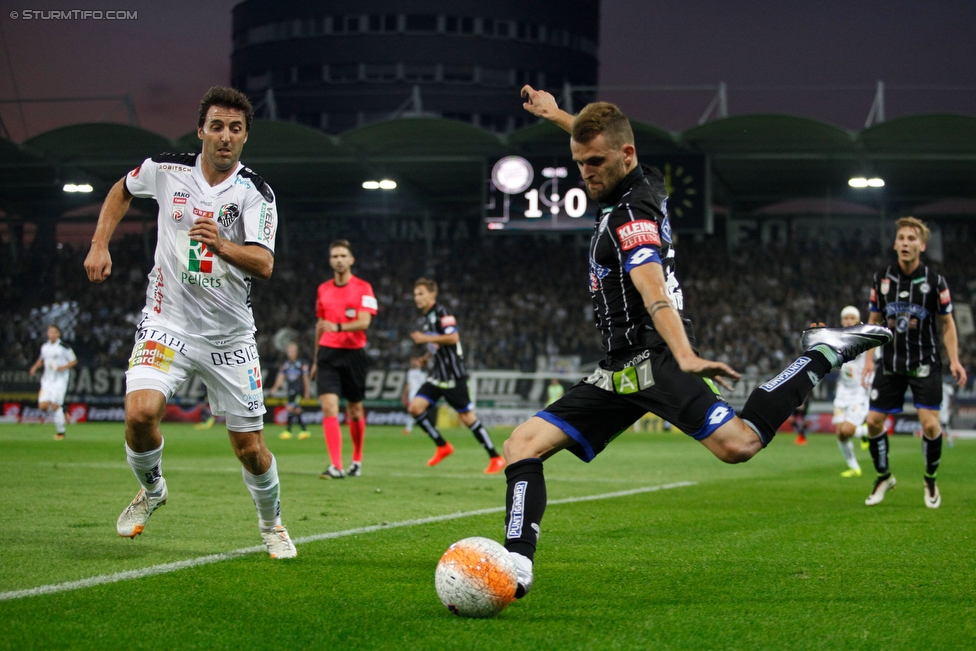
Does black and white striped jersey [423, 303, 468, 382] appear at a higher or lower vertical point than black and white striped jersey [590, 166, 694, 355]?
lower

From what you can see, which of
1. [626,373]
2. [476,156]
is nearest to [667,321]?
[626,373]

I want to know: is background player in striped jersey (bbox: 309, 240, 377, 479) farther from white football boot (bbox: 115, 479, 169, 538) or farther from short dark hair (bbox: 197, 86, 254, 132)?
short dark hair (bbox: 197, 86, 254, 132)

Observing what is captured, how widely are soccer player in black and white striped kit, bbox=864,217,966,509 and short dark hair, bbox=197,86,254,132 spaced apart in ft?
19.3

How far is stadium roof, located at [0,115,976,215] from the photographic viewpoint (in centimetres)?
2919

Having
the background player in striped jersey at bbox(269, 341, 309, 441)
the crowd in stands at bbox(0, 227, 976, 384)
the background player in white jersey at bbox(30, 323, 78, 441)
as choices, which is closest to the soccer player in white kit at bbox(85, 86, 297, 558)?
the background player in white jersey at bbox(30, 323, 78, 441)

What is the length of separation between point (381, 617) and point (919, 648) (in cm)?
206

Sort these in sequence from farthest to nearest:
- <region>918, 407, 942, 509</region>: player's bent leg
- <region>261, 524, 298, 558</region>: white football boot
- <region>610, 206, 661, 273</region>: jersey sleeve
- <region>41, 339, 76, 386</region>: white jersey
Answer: <region>41, 339, 76, 386</region>: white jersey, <region>918, 407, 942, 509</region>: player's bent leg, <region>261, 524, 298, 558</region>: white football boot, <region>610, 206, 661, 273</region>: jersey sleeve

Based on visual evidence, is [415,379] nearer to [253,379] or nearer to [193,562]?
[253,379]

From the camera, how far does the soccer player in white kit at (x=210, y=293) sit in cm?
547

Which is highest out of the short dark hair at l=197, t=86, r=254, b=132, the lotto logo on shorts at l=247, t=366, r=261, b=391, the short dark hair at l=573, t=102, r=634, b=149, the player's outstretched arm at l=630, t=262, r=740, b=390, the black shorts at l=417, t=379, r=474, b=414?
the short dark hair at l=197, t=86, r=254, b=132

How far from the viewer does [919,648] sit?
375 cm

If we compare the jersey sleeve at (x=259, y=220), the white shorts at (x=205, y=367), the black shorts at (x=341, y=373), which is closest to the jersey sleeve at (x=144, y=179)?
the jersey sleeve at (x=259, y=220)

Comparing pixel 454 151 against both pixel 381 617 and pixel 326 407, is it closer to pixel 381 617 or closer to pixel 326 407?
pixel 326 407

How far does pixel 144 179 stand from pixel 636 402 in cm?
305
